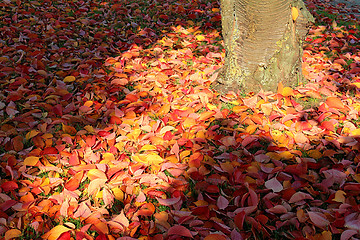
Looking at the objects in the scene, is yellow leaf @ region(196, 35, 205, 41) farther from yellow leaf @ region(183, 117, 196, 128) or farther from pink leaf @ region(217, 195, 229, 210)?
pink leaf @ region(217, 195, 229, 210)

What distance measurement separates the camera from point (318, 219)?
1787mm

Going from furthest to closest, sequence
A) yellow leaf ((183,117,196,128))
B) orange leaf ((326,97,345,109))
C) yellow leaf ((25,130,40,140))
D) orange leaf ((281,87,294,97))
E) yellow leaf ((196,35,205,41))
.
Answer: yellow leaf ((196,35,205,41)) → orange leaf ((281,87,294,97)) → orange leaf ((326,97,345,109)) → yellow leaf ((183,117,196,128)) → yellow leaf ((25,130,40,140))

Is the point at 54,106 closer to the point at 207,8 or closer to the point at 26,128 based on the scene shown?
the point at 26,128

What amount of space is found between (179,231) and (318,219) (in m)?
0.76

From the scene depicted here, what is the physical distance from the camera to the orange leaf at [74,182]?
6.87 ft

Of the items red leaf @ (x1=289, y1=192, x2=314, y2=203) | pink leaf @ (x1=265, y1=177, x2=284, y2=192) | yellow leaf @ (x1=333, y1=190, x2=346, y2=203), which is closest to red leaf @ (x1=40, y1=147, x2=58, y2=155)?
pink leaf @ (x1=265, y1=177, x2=284, y2=192)

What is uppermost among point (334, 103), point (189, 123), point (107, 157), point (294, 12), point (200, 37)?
point (294, 12)

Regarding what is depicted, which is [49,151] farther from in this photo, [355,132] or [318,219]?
[355,132]

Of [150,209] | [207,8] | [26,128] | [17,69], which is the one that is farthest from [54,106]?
[207,8]

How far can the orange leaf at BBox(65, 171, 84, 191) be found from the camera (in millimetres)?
2094

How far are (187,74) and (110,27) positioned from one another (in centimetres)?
171

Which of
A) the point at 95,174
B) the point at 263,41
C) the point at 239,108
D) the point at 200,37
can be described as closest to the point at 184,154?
the point at 95,174

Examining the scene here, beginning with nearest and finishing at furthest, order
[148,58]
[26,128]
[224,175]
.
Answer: [224,175] < [26,128] < [148,58]

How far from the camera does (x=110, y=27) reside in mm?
4438
